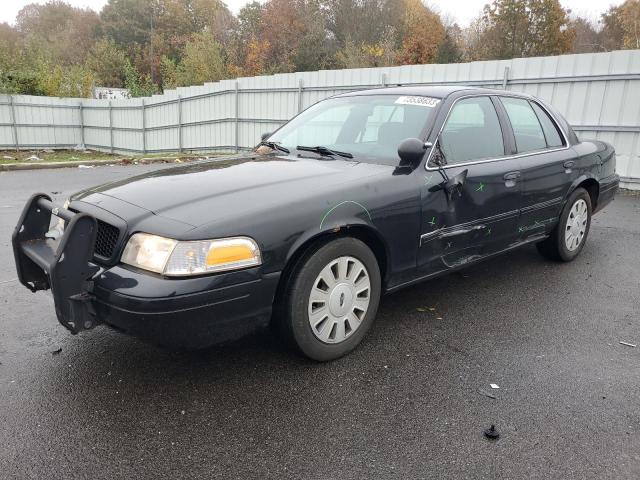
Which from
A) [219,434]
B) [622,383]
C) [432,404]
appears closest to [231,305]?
[219,434]

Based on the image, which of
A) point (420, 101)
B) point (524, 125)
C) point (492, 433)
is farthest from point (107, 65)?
point (492, 433)

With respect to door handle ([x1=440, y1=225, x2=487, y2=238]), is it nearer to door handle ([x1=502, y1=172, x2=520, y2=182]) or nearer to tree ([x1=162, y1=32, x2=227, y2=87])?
door handle ([x1=502, y1=172, x2=520, y2=182])

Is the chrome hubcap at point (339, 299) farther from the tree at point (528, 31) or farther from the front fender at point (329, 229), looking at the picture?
the tree at point (528, 31)

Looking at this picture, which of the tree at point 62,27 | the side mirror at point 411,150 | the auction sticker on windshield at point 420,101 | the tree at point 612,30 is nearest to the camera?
the side mirror at point 411,150

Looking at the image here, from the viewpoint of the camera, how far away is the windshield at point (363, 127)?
3512mm

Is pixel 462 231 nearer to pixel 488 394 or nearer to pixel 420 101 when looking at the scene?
pixel 420 101

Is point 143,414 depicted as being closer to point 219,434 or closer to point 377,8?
point 219,434

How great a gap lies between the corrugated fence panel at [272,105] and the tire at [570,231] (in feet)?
16.3

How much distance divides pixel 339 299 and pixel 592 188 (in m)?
3.45

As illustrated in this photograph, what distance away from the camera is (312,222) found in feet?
8.93

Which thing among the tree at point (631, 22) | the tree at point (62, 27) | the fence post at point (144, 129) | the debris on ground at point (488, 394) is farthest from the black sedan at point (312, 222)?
the tree at point (62, 27)

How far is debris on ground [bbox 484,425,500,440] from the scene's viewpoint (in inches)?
92.3

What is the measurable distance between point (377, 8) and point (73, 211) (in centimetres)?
4260

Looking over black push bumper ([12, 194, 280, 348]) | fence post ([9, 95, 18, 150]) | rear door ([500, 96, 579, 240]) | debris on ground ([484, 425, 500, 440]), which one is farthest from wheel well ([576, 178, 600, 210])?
fence post ([9, 95, 18, 150])
